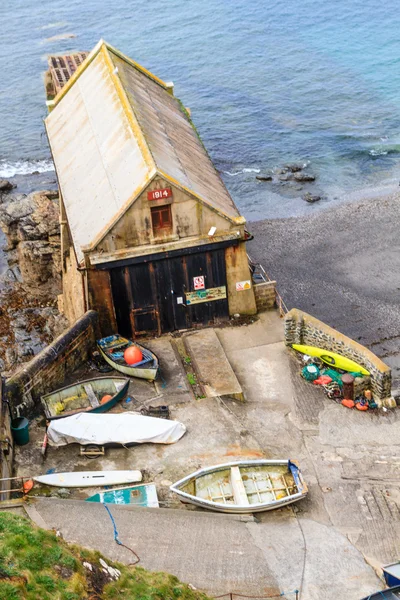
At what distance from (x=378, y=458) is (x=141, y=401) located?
29.1 ft

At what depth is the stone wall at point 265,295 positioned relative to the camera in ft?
108

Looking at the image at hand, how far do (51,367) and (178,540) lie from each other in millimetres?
9433

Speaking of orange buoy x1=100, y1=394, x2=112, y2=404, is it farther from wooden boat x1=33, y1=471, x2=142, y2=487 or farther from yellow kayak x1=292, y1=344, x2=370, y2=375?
yellow kayak x1=292, y1=344, x2=370, y2=375

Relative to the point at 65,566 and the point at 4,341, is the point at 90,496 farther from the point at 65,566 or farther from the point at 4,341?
the point at 4,341

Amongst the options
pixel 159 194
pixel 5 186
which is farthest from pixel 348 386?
pixel 5 186

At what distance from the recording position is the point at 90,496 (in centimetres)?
2352

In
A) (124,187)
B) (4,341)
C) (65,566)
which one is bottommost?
(4,341)

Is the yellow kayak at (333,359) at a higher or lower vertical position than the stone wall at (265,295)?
lower

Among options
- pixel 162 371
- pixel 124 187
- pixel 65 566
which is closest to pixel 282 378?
pixel 162 371

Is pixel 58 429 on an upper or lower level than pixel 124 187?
lower

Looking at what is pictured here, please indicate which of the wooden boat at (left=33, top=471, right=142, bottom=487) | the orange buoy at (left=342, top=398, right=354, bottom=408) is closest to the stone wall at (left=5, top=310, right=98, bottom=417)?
the wooden boat at (left=33, top=471, right=142, bottom=487)

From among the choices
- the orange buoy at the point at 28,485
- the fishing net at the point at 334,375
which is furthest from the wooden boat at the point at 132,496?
the fishing net at the point at 334,375

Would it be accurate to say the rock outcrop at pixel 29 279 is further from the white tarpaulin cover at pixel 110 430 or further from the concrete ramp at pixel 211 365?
the white tarpaulin cover at pixel 110 430

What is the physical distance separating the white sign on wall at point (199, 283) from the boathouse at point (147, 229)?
2.0 inches
